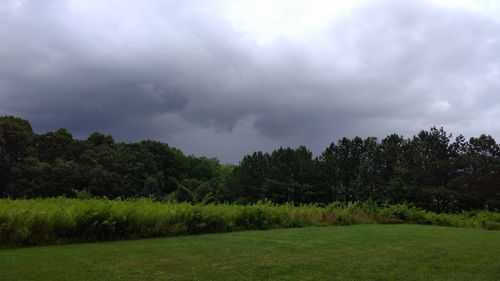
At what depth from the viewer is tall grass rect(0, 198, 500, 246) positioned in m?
11.7

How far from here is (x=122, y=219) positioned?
1339cm

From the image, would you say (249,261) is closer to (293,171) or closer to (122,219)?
(122,219)

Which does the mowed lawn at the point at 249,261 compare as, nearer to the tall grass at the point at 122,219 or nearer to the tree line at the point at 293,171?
the tall grass at the point at 122,219

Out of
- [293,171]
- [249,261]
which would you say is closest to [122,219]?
[249,261]

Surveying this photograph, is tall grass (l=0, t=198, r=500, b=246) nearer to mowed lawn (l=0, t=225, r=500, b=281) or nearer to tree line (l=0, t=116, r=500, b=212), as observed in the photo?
mowed lawn (l=0, t=225, r=500, b=281)

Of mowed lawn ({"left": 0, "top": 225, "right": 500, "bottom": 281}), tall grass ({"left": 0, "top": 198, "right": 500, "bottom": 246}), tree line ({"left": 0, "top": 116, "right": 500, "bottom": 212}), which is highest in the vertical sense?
tree line ({"left": 0, "top": 116, "right": 500, "bottom": 212})

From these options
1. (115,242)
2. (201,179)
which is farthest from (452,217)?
(201,179)

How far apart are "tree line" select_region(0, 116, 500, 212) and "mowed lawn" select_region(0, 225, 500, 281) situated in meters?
31.5

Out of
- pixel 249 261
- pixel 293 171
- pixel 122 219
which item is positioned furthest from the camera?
pixel 293 171

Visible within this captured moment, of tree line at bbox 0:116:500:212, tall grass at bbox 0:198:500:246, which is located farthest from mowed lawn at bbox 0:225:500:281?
tree line at bbox 0:116:500:212

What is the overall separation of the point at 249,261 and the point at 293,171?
5597cm

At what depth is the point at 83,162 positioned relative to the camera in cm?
5906

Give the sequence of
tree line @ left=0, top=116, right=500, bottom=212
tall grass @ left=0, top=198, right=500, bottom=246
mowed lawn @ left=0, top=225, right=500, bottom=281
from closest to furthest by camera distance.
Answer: mowed lawn @ left=0, top=225, right=500, bottom=281 → tall grass @ left=0, top=198, right=500, bottom=246 → tree line @ left=0, top=116, right=500, bottom=212

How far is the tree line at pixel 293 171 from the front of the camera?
168 feet
